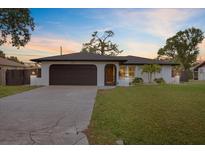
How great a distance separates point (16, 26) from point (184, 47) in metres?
32.6

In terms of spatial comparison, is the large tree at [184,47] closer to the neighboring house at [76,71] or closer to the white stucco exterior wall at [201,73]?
the white stucco exterior wall at [201,73]

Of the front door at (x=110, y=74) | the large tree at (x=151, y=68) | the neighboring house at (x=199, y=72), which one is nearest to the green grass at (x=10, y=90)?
the front door at (x=110, y=74)

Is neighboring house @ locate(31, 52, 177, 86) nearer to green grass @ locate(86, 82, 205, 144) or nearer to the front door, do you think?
the front door

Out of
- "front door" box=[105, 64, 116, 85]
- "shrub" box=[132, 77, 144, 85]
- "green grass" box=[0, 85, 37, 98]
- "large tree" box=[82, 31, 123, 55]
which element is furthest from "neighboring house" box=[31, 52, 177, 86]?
"large tree" box=[82, 31, 123, 55]

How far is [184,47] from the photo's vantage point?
40.3m

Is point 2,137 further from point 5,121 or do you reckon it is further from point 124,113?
point 124,113

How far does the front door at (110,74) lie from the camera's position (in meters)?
21.6

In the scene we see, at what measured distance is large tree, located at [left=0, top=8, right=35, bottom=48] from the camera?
12250 millimetres

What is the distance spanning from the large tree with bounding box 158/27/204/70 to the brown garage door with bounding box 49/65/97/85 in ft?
75.7

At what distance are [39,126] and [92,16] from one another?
416 inches

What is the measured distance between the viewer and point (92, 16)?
15.3 m

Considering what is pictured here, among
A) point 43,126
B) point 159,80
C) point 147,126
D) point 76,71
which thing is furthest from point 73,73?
point 147,126

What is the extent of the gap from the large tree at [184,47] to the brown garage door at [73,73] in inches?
908
